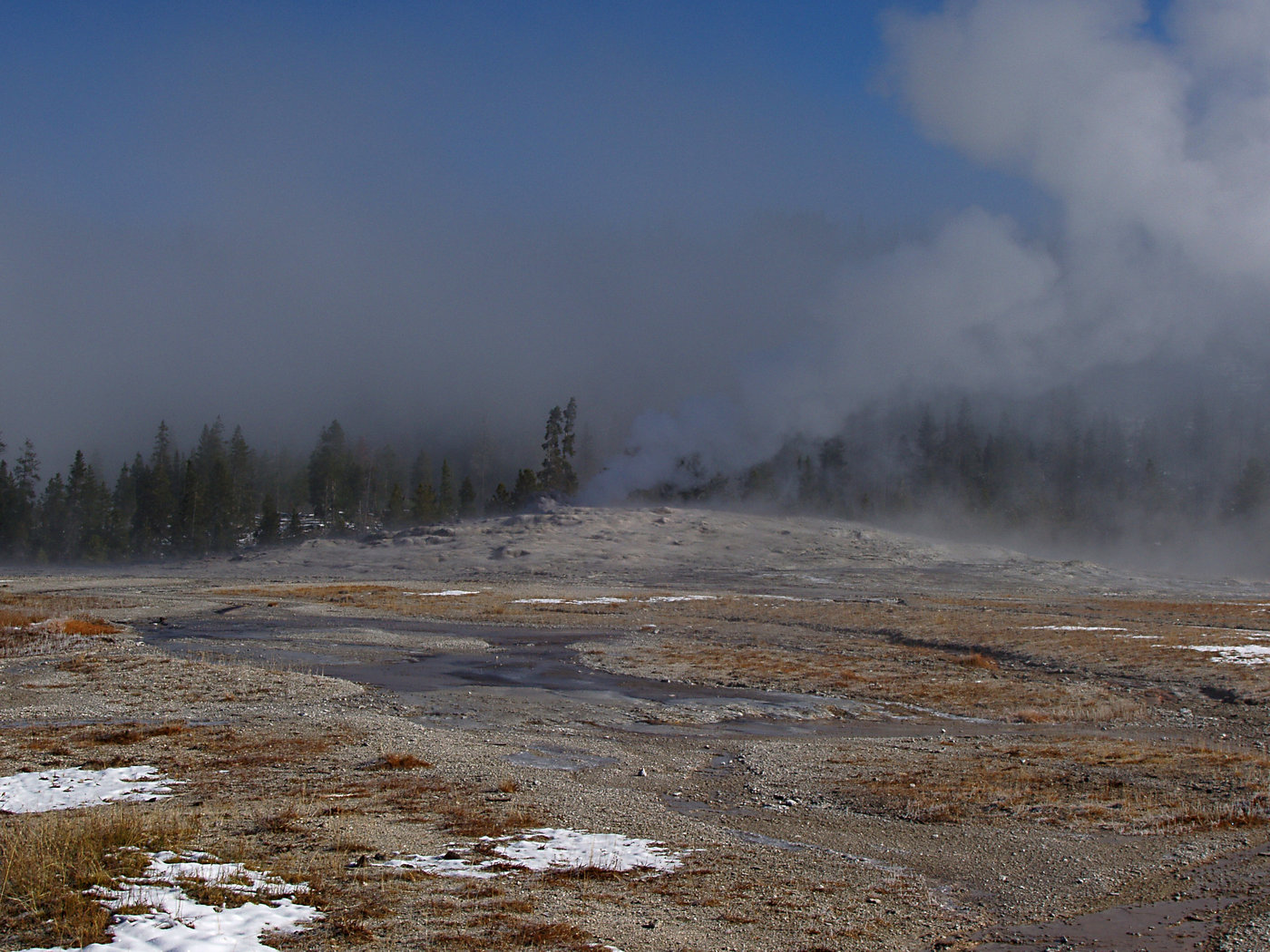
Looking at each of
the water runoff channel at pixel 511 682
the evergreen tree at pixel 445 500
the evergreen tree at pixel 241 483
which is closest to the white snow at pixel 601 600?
the water runoff channel at pixel 511 682

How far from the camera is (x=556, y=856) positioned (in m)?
14.8

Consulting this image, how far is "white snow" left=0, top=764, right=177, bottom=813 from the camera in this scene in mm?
17125

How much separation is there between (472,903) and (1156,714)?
28665 millimetres

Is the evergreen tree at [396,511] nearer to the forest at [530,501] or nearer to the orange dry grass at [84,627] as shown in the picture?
the forest at [530,501]

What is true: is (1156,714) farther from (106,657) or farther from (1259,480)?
(1259,480)

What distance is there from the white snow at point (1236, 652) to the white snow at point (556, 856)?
37.8 m

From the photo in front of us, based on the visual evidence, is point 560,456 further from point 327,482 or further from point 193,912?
point 193,912

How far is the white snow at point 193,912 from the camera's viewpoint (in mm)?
10156

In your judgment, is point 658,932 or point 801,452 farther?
point 801,452

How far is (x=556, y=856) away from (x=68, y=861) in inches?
264

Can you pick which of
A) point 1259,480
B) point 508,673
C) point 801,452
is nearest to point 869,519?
point 801,452

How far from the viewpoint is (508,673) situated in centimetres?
4091

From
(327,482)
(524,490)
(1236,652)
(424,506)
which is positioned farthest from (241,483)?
(1236,652)

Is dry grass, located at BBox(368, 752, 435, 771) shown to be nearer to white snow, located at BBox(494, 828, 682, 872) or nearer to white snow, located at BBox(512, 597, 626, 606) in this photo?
white snow, located at BBox(494, 828, 682, 872)
